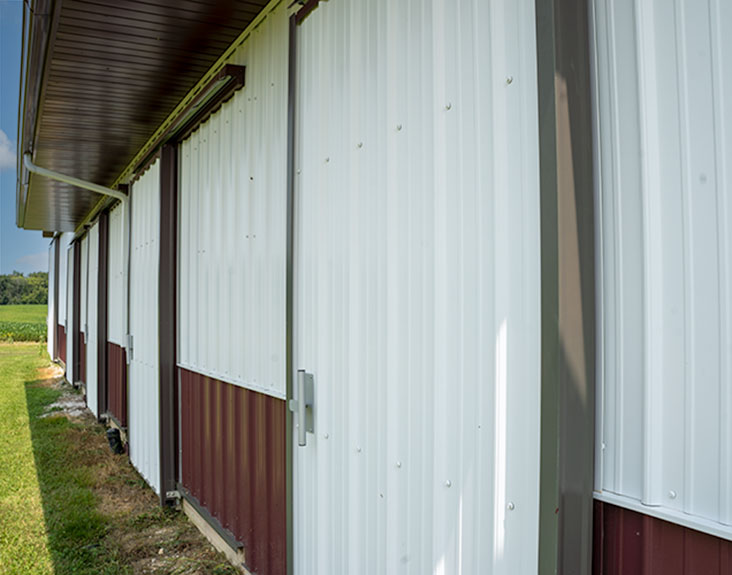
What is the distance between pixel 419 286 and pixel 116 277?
6842 mm

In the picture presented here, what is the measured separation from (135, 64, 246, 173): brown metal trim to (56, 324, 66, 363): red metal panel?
12026 millimetres

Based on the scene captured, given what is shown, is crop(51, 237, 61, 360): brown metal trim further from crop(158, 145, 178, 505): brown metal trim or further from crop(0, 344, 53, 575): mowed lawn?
crop(158, 145, 178, 505): brown metal trim

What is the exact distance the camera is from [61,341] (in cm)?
1645

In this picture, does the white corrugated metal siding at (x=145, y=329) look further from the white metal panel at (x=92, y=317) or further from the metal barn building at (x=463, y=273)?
the white metal panel at (x=92, y=317)

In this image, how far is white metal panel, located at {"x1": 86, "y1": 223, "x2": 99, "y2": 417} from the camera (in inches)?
364

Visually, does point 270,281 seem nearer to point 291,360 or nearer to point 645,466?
point 291,360

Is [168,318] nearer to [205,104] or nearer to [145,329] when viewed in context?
[145,329]

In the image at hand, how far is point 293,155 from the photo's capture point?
9.27 feet

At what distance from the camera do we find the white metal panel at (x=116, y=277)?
7.52 metres

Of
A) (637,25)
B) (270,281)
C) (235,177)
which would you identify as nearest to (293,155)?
(270,281)

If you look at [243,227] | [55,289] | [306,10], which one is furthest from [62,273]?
[306,10]

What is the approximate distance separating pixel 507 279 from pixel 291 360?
146 cm

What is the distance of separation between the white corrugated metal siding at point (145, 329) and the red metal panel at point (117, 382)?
0.80m

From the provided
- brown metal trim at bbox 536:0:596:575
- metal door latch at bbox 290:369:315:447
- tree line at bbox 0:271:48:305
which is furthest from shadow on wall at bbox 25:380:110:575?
tree line at bbox 0:271:48:305
